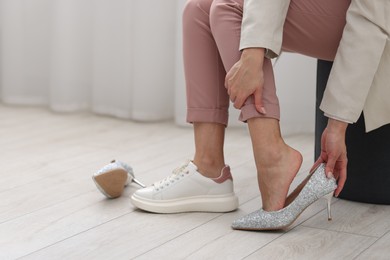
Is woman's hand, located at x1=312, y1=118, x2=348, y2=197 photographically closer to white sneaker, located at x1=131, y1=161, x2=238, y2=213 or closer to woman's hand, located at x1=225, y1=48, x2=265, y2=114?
woman's hand, located at x1=225, y1=48, x2=265, y2=114

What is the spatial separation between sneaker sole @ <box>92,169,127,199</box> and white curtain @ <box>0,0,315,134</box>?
0.88 m

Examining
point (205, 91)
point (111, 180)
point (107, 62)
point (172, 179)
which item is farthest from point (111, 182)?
point (107, 62)

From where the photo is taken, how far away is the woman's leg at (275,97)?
1.46 m

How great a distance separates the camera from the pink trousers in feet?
4.84

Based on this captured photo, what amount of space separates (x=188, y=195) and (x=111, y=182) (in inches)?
7.6

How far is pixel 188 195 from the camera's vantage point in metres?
1.61

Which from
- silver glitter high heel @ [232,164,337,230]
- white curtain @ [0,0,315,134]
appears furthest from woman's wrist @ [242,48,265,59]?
white curtain @ [0,0,315,134]

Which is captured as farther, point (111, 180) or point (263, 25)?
point (111, 180)

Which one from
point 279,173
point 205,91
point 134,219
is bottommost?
point 134,219

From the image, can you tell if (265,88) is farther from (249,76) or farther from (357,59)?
(357,59)

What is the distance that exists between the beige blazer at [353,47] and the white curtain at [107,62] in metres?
1.01

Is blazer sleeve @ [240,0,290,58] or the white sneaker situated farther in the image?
the white sneaker

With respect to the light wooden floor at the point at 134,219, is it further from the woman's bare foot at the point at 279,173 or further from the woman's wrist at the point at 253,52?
the woman's wrist at the point at 253,52

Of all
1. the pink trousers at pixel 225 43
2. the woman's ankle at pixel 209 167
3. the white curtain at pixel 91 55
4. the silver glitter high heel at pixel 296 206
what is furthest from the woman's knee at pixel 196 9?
the white curtain at pixel 91 55
